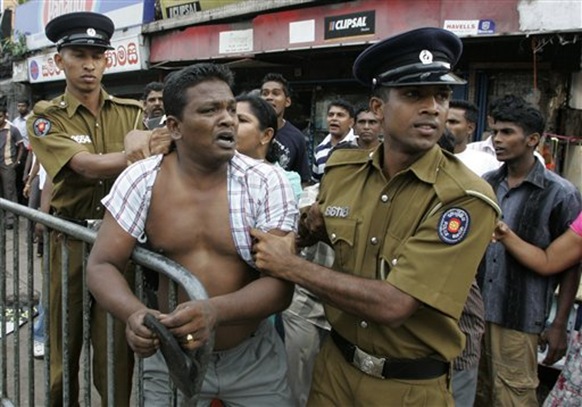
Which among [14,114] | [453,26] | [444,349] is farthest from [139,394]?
[14,114]

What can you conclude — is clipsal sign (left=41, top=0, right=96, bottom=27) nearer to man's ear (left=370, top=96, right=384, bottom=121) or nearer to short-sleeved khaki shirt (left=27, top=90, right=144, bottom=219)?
short-sleeved khaki shirt (left=27, top=90, right=144, bottom=219)

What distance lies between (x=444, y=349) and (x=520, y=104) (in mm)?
1943

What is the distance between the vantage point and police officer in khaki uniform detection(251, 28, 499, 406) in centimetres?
187

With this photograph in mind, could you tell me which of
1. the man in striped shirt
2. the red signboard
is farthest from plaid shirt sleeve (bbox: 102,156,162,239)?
the red signboard

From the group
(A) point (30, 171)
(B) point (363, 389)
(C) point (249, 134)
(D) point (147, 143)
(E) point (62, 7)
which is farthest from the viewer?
(E) point (62, 7)

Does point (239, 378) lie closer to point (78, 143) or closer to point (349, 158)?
point (349, 158)

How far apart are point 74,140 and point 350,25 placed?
4782mm

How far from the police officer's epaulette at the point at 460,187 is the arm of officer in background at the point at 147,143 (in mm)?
1058

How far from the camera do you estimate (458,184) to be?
1.92 metres

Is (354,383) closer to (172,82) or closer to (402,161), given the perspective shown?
(402,161)

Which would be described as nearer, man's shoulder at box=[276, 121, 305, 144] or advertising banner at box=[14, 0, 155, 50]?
man's shoulder at box=[276, 121, 305, 144]

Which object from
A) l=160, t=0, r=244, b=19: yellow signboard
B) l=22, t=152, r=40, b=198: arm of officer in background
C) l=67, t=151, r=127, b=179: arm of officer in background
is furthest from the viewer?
l=160, t=0, r=244, b=19: yellow signboard

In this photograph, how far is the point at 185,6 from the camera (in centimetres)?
1074

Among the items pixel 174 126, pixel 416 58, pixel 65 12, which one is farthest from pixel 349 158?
pixel 65 12
